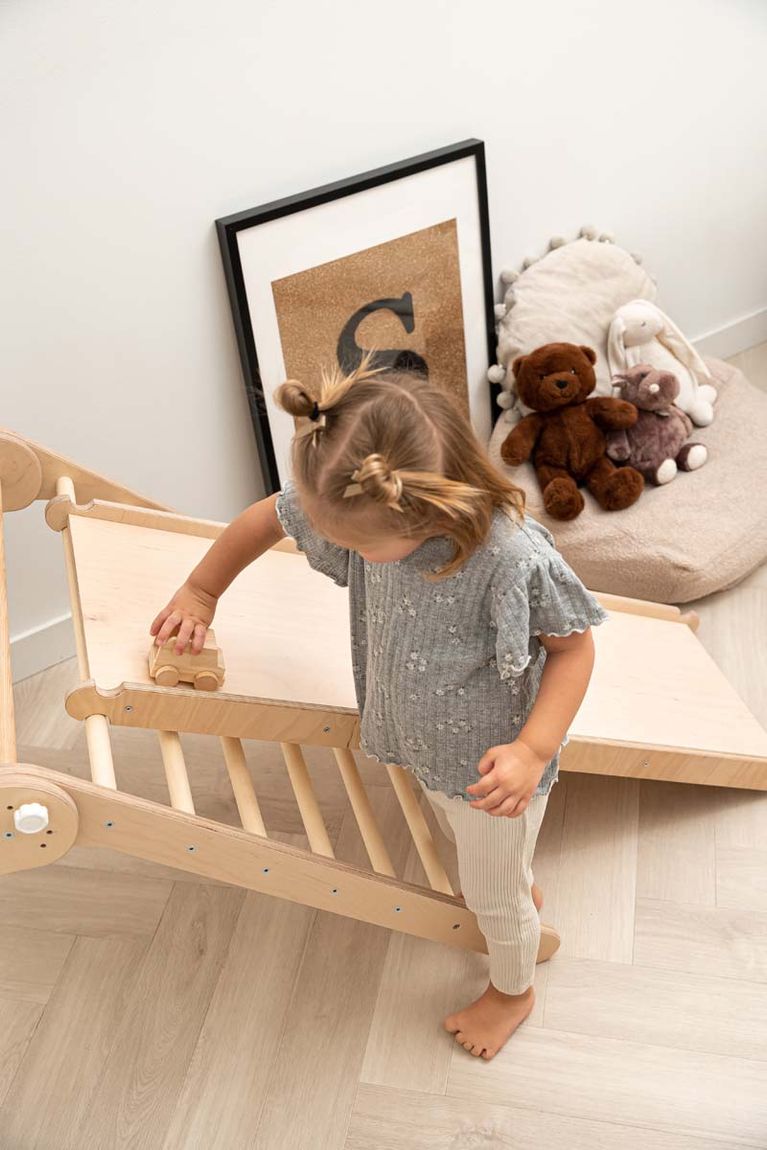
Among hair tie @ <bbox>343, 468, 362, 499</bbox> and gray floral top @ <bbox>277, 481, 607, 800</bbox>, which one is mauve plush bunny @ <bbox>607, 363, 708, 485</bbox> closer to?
gray floral top @ <bbox>277, 481, 607, 800</bbox>

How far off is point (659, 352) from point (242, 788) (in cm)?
125

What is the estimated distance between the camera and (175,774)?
3.90ft

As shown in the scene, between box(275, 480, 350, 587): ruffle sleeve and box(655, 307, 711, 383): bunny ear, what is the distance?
48.1 inches

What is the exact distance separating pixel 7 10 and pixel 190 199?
13.6 inches

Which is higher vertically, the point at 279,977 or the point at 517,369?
the point at 517,369

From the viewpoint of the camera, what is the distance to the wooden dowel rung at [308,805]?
4.21 feet

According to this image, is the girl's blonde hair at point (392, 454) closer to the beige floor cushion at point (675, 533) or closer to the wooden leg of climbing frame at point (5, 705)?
the wooden leg of climbing frame at point (5, 705)

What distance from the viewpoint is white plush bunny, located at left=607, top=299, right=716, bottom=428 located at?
2.08 m

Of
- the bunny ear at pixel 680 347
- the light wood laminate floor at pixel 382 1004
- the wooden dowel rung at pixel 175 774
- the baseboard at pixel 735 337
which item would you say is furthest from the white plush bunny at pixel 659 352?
the wooden dowel rung at pixel 175 774

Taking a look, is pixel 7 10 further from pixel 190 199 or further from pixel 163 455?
pixel 163 455

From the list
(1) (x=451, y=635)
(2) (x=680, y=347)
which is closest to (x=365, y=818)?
(1) (x=451, y=635)

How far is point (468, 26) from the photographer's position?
5.96 ft

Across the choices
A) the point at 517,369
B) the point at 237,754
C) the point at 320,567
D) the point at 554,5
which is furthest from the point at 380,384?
the point at 554,5

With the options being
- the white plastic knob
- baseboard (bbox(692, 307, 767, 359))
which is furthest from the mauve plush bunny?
the white plastic knob
